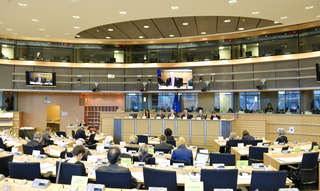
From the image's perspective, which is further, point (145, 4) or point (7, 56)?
point (7, 56)

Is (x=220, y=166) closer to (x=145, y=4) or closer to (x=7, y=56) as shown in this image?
(x=145, y=4)

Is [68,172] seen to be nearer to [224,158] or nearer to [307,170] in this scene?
[224,158]

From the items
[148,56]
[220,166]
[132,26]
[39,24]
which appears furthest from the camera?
[148,56]

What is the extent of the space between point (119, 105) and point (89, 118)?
7.21ft

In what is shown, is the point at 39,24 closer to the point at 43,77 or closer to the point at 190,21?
the point at 43,77

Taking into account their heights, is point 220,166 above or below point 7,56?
below

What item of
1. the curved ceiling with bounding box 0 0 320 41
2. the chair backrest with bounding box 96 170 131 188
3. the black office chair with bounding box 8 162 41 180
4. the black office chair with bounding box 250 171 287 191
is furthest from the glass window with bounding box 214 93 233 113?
the black office chair with bounding box 8 162 41 180

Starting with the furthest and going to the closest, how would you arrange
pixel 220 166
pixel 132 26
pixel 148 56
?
pixel 148 56 → pixel 132 26 → pixel 220 166

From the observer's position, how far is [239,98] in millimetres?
14336

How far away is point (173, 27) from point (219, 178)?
9.54 m

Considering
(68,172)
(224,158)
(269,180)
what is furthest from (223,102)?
(68,172)

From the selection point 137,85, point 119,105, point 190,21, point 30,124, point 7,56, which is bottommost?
point 30,124

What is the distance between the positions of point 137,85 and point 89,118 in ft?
14.7

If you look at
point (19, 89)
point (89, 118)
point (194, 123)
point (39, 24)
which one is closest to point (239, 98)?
point (194, 123)
